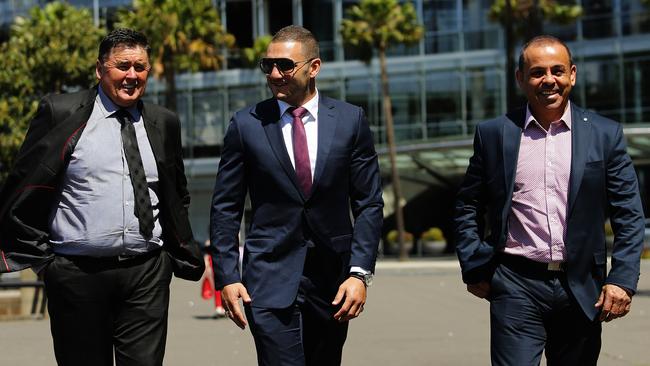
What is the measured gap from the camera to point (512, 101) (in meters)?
37.6

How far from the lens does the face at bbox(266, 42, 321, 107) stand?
5578 millimetres

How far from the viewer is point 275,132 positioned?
18.4 ft

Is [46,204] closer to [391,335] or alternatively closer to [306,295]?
[306,295]

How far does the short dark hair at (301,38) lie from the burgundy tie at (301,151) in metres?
0.25

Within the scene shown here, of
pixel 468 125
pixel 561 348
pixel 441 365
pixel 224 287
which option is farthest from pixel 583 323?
pixel 468 125

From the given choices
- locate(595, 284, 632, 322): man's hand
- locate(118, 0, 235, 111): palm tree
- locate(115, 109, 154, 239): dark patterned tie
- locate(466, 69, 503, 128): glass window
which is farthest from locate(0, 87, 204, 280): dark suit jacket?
locate(466, 69, 503, 128): glass window

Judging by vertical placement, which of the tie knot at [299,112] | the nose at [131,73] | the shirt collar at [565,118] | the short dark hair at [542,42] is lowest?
the shirt collar at [565,118]

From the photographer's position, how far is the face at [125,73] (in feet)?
19.1

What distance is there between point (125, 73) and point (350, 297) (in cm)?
145

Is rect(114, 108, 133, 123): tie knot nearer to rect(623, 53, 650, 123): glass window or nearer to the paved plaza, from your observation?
the paved plaza

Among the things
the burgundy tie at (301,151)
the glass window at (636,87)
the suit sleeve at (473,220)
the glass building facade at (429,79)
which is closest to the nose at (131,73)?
the burgundy tie at (301,151)

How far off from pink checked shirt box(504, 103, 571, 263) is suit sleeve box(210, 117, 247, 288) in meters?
1.18

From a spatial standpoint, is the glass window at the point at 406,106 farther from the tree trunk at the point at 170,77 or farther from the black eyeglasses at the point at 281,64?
the black eyeglasses at the point at 281,64

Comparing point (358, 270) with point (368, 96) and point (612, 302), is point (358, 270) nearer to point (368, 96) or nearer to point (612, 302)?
point (612, 302)
